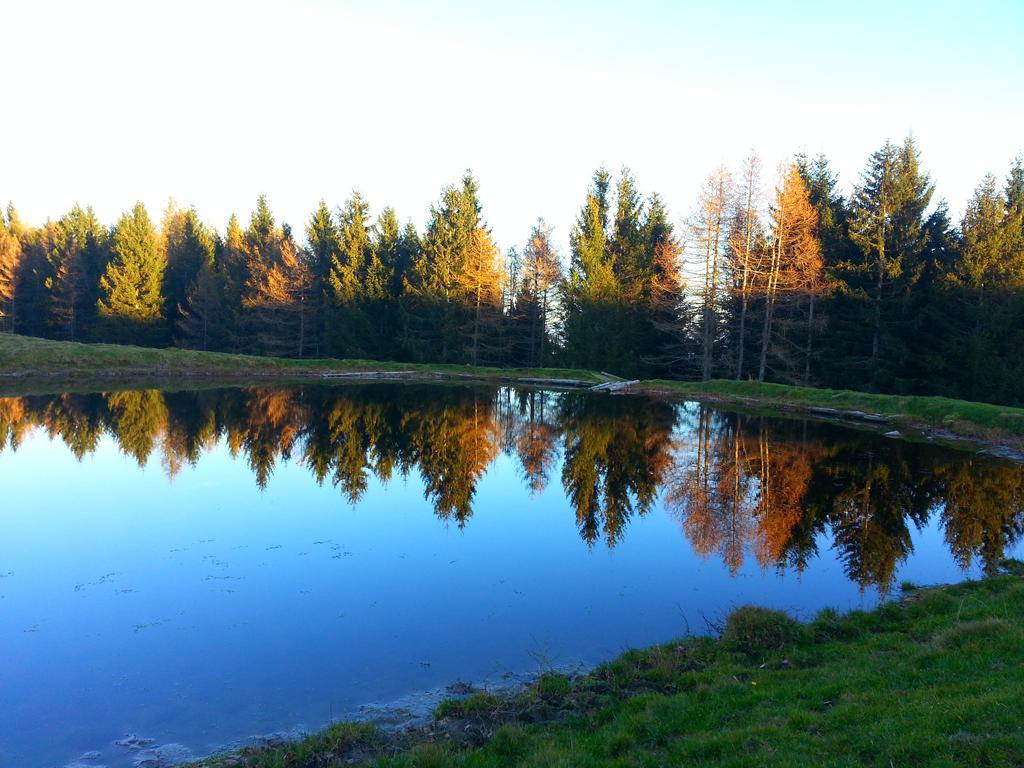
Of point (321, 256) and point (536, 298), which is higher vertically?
point (321, 256)

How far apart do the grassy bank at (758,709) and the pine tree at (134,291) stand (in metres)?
70.6

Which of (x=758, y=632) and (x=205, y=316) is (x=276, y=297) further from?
(x=758, y=632)

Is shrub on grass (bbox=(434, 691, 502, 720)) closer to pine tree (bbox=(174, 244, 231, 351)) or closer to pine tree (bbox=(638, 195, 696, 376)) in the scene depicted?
pine tree (bbox=(638, 195, 696, 376))

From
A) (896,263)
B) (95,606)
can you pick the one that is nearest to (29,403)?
(95,606)

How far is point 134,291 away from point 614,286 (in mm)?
48096

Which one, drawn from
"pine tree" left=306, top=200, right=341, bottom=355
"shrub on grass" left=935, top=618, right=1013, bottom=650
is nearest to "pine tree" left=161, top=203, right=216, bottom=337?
"pine tree" left=306, top=200, right=341, bottom=355

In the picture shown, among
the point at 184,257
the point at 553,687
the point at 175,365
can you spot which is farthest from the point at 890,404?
the point at 184,257

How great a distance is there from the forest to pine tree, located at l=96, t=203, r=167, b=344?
20 centimetres

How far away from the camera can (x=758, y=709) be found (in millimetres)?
6605

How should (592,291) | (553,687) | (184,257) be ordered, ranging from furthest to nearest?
(184,257) → (592,291) → (553,687)

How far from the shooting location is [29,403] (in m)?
32.6

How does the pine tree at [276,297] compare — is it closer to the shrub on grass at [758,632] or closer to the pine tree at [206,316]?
the pine tree at [206,316]

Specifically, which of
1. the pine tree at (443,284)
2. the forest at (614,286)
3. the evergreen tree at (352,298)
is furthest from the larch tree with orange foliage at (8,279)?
the pine tree at (443,284)

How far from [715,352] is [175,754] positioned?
4820 cm
